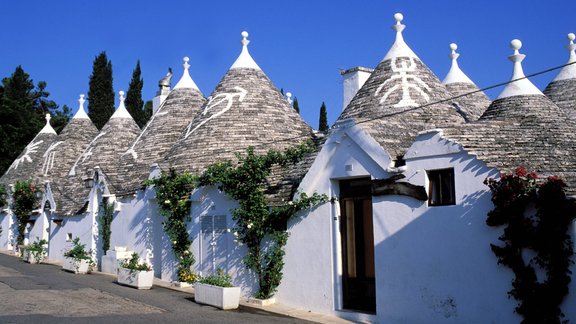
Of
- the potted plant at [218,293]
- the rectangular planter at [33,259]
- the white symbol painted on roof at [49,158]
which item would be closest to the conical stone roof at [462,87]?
the potted plant at [218,293]

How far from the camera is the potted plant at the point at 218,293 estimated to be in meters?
13.4

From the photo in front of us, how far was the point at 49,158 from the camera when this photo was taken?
33.6 meters

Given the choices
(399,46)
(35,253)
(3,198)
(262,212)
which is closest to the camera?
(262,212)

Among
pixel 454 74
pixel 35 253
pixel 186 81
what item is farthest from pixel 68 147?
pixel 454 74

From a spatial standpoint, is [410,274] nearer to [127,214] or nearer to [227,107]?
[227,107]

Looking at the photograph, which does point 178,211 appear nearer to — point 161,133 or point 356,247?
point 161,133

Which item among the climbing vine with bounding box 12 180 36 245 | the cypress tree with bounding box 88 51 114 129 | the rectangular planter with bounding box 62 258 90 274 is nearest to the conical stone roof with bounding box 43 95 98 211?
the climbing vine with bounding box 12 180 36 245

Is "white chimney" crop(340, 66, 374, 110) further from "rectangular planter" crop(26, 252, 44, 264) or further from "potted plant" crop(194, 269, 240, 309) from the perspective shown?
"rectangular planter" crop(26, 252, 44, 264)

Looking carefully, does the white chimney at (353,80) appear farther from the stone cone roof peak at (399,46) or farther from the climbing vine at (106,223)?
the climbing vine at (106,223)

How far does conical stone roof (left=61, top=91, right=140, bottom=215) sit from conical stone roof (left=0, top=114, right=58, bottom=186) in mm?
5417

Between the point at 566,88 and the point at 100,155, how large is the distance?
63.4 feet

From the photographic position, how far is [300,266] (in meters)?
13.6

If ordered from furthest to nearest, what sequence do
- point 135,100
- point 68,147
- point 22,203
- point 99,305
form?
point 135,100
point 68,147
point 22,203
point 99,305

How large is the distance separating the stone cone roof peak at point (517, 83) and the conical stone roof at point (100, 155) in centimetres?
1708
